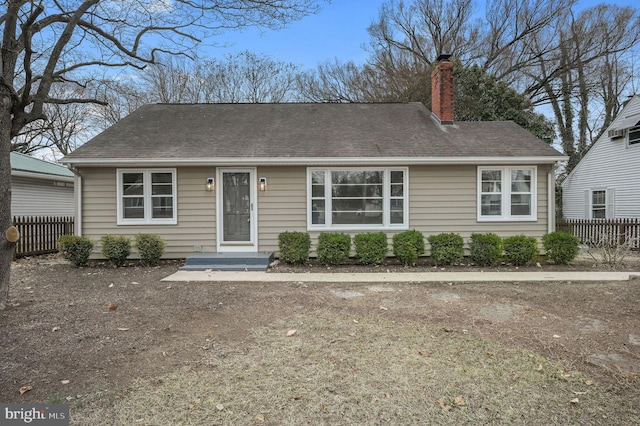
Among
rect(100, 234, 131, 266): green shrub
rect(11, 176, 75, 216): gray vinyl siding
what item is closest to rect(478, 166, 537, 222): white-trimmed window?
rect(100, 234, 131, 266): green shrub

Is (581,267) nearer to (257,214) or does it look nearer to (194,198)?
(257,214)

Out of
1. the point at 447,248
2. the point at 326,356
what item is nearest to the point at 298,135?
the point at 447,248

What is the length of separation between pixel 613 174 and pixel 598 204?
1491 millimetres

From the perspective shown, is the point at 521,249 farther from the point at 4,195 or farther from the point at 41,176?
the point at 41,176

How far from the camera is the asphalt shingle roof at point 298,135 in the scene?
9070 mm

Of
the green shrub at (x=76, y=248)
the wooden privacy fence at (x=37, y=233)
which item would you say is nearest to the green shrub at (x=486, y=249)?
the green shrub at (x=76, y=248)

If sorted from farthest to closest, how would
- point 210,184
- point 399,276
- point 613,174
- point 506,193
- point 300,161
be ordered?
point 613,174, point 506,193, point 210,184, point 300,161, point 399,276

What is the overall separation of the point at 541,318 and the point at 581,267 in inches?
187

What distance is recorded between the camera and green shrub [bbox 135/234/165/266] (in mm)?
8508

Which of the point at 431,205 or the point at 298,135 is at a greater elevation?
A: the point at 298,135

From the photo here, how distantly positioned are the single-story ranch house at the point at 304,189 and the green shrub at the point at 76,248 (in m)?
0.64

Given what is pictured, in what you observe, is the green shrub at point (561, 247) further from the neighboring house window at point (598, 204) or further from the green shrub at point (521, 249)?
the neighboring house window at point (598, 204)

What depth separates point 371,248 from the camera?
335 inches

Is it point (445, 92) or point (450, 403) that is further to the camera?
point (445, 92)
